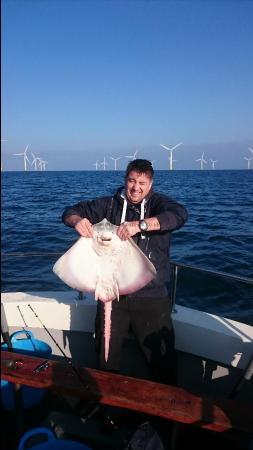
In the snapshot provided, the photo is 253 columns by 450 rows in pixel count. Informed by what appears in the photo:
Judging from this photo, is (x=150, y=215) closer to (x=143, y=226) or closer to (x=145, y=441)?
(x=143, y=226)

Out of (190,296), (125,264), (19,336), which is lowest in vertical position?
(190,296)

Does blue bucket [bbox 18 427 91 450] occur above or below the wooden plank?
below

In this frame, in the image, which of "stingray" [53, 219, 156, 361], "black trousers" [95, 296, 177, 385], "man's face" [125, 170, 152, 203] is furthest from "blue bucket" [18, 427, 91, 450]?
"man's face" [125, 170, 152, 203]

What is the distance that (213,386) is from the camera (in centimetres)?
369

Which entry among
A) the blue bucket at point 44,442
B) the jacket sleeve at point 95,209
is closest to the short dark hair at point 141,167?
the jacket sleeve at point 95,209

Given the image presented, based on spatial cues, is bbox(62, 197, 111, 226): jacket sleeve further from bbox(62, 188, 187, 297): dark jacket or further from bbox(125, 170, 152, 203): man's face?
bbox(125, 170, 152, 203): man's face

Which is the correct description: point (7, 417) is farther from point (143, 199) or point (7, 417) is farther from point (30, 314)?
point (143, 199)

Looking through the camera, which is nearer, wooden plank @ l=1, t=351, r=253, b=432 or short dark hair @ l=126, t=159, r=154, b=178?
wooden plank @ l=1, t=351, r=253, b=432

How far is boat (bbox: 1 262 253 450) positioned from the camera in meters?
2.43

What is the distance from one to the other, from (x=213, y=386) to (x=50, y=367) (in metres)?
1.80

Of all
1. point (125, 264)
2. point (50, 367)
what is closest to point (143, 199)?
point (125, 264)

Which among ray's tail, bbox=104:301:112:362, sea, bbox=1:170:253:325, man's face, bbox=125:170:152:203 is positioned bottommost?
sea, bbox=1:170:253:325

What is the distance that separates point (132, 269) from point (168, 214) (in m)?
0.52

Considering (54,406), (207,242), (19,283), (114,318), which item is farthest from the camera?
(207,242)
